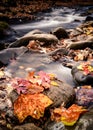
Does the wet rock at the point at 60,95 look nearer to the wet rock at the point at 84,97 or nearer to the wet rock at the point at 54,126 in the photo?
the wet rock at the point at 84,97

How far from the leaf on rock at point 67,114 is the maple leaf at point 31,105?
0.26m

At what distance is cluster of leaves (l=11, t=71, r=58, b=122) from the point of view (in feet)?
19.9

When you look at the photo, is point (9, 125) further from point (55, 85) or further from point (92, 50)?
point (92, 50)

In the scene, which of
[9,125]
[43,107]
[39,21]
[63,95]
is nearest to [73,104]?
[63,95]

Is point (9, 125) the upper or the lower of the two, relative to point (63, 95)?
lower

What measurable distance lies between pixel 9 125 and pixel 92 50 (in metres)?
6.03

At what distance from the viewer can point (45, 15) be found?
78.8 ft

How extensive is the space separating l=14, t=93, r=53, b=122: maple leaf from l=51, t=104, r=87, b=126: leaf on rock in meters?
0.26

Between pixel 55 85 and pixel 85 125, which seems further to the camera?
pixel 55 85

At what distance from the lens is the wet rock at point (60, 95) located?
20.9 feet

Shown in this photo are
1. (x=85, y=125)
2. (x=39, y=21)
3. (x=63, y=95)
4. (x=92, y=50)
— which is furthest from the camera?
(x=39, y=21)

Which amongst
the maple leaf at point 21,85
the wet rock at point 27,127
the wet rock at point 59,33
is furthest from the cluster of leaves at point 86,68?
the wet rock at point 59,33

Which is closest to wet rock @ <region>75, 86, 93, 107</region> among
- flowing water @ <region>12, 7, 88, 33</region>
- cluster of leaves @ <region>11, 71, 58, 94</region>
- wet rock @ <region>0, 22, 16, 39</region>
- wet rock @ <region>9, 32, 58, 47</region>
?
cluster of leaves @ <region>11, 71, 58, 94</region>

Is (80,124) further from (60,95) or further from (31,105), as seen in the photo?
(31,105)
